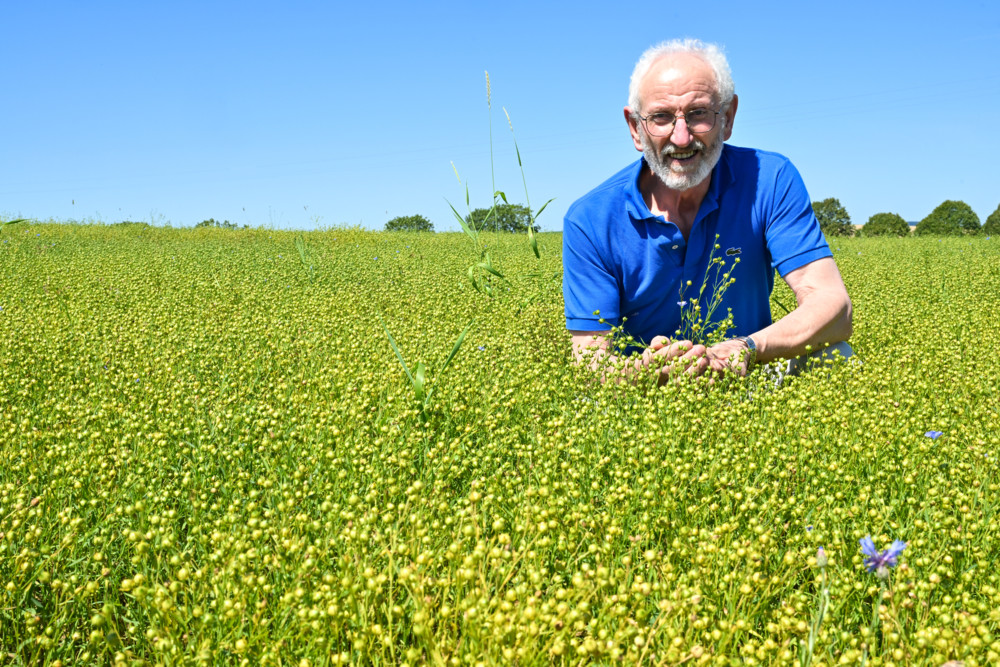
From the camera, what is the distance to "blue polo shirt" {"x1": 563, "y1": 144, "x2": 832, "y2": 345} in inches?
140

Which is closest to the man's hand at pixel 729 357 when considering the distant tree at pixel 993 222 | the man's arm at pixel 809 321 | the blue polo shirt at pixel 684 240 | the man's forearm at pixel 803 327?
the man's arm at pixel 809 321

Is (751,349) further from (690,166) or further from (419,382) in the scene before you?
(419,382)

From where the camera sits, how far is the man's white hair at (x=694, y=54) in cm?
335

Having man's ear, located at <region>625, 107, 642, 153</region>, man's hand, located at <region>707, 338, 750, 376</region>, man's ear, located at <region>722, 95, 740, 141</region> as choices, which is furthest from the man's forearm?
man's ear, located at <region>625, 107, 642, 153</region>

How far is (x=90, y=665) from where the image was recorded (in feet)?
5.59

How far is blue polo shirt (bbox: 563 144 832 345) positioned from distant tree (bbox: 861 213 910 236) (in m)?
39.1

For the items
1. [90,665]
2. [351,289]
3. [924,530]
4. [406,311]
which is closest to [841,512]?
[924,530]

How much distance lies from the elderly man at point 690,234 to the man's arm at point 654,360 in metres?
0.01

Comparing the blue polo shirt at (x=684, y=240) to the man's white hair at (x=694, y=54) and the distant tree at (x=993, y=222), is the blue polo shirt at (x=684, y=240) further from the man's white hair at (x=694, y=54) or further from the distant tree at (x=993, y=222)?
the distant tree at (x=993, y=222)

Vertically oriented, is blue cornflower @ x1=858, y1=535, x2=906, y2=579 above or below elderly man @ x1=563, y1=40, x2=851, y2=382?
below

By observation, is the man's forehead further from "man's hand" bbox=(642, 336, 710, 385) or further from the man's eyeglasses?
"man's hand" bbox=(642, 336, 710, 385)

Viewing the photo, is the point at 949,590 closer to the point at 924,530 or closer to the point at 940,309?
the point at 924,530

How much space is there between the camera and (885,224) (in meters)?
40.4

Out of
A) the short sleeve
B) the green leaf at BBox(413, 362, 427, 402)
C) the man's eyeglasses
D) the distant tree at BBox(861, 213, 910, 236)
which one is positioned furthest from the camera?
the distant tree at BBox(861, 213, 910, 236)
